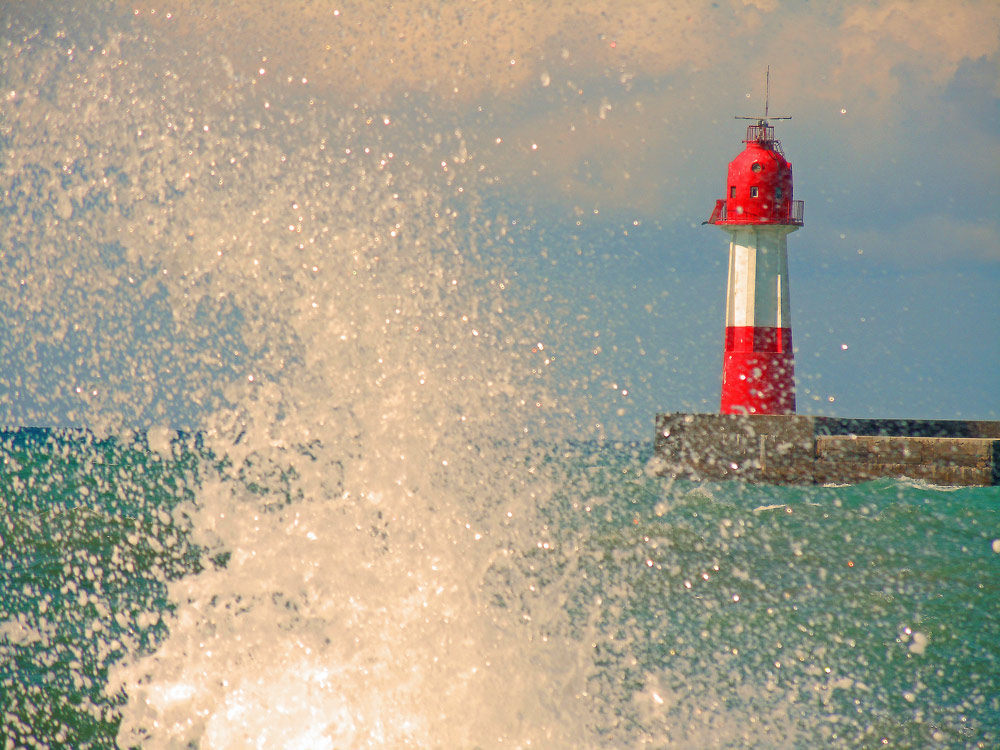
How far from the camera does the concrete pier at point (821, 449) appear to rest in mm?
13664

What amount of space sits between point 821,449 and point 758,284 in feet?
9.93

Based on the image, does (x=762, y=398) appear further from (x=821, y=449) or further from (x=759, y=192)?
(x=759, y=192)

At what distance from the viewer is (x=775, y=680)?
5.07 meters

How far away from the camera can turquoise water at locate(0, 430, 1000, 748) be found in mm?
4199

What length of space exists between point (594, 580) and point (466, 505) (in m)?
1.82

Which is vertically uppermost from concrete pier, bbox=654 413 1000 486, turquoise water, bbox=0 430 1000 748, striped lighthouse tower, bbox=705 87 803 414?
striped lighthouse tower, bbox=705 87 803 414

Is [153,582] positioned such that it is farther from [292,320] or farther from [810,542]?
[810,542]

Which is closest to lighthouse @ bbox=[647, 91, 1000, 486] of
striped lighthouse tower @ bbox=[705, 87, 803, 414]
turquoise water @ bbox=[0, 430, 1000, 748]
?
striped lighthouse tower @ bbox=[705, 87, 803, 414]

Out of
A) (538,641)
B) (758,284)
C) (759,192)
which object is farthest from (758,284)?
(538,641)

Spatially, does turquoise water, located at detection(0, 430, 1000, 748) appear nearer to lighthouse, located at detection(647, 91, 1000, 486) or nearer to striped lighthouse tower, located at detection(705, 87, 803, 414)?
lighthouse, located at detection(647, 91, 1000, 486)

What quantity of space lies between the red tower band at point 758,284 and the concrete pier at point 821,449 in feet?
1.90

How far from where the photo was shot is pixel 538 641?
5.27 m

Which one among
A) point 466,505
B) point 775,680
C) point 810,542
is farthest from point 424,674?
point 810,542

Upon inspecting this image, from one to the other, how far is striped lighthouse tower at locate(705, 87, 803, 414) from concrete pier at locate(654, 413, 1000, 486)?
588 mm
